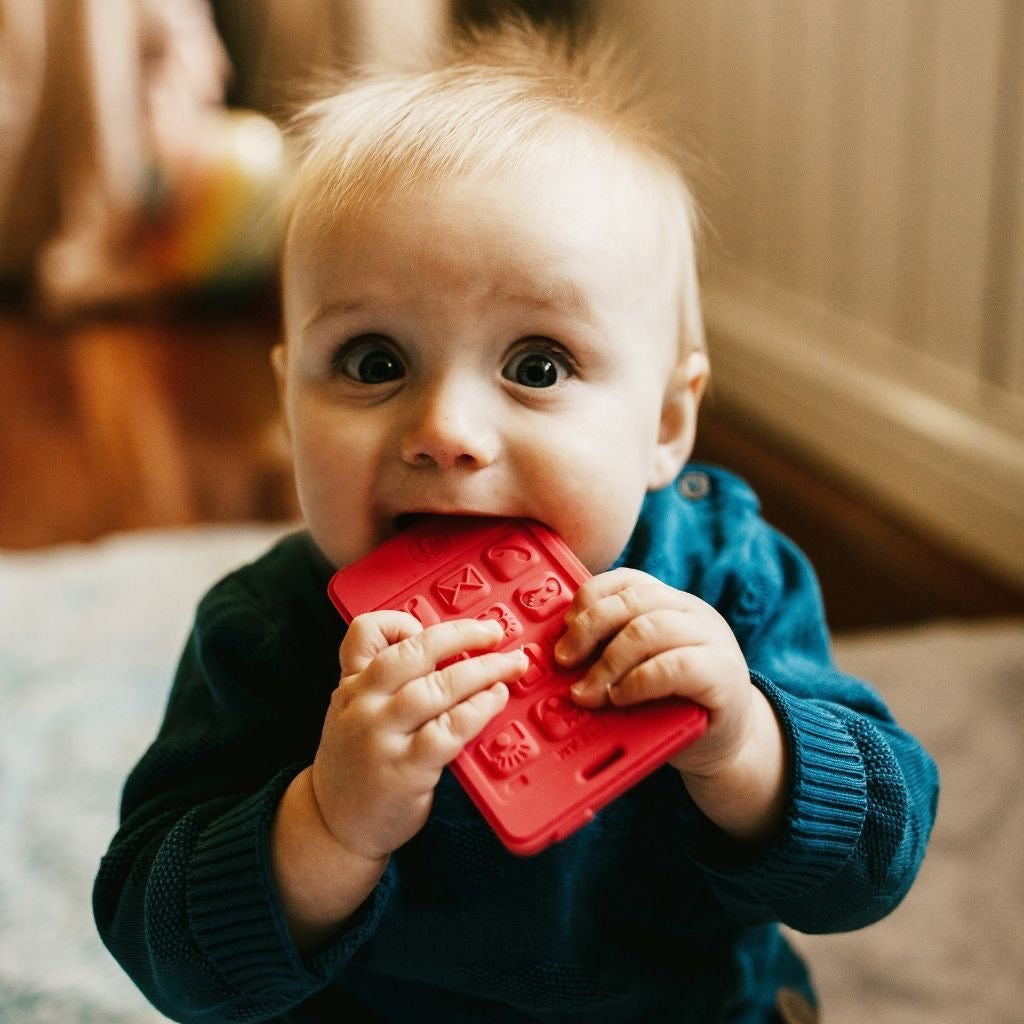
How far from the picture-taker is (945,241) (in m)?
1.41

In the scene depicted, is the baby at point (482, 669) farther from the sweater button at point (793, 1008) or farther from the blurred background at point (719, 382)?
the blurred background at point (719, 382)

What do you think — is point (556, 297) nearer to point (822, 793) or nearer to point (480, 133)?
point (480, 133)

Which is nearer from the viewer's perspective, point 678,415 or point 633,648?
point 633,648

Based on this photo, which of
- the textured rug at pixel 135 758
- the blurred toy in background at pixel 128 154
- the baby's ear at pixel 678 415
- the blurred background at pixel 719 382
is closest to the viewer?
the baby's ear at pixel 678 415

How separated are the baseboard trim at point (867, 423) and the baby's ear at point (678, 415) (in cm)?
74

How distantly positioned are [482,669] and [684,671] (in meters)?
0.08

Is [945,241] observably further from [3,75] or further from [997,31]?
[3,75]

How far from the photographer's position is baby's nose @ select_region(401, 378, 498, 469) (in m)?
0.56

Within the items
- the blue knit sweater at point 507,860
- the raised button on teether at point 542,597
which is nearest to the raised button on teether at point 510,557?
the raised button on teether at point 542,597

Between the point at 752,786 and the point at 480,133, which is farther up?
the point at 480,133

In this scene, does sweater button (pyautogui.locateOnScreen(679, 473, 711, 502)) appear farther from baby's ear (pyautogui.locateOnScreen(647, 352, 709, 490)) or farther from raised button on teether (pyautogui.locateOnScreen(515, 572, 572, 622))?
raised button on teether (pyautogui.locateOnScreen(515, 572, 572, 622))

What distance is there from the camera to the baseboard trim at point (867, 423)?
4.52 feet

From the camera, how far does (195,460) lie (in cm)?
178

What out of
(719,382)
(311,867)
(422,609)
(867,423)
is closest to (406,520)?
(422,609)
